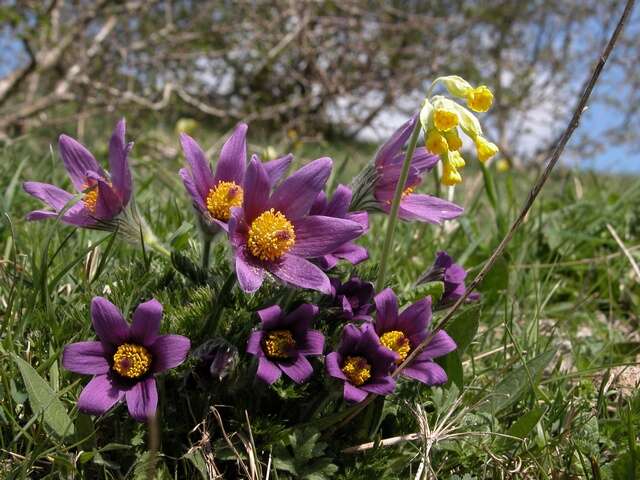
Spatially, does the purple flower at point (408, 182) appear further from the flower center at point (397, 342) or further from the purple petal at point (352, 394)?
the purple petal at point (352, 394)

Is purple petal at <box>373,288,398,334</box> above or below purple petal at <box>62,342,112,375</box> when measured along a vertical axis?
above

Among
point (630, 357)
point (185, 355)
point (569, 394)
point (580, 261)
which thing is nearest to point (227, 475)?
point (185, 355)

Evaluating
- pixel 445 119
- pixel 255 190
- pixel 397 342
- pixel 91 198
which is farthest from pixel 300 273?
pixel 91 198

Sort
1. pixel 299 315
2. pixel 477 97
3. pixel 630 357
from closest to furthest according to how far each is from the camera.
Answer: pixel 477 97 < pixel 299 315 < pixel 630 357

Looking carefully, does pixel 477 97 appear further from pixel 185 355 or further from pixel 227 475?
pixel 227 475

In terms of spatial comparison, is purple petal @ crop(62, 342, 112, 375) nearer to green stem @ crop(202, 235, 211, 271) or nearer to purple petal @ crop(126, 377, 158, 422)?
purple petal @ crop(126, 377, 158, 422)

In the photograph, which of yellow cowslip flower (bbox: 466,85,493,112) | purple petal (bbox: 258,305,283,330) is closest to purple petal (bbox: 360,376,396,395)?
purple petal (bbox: 258,305,283,330)
